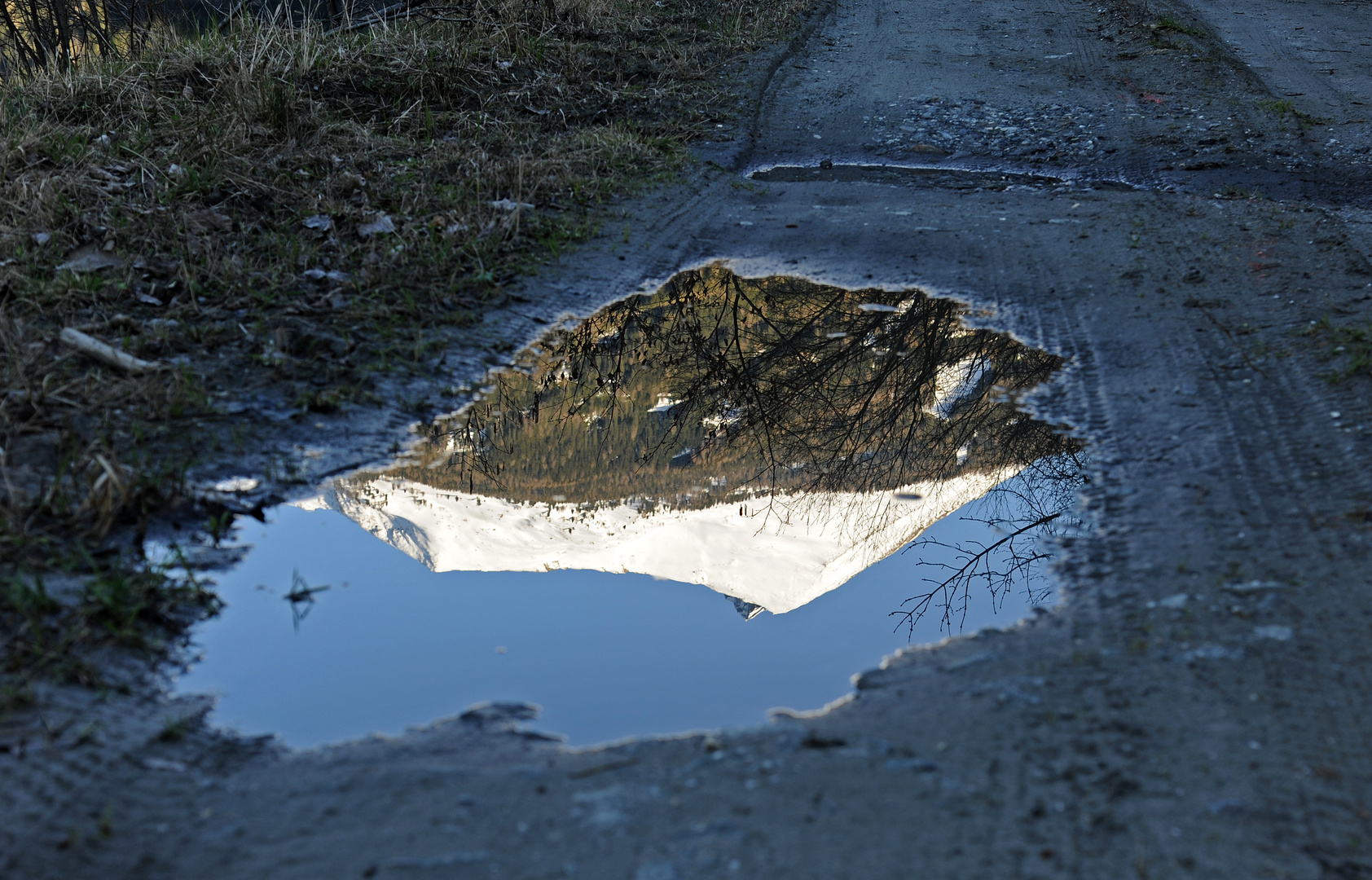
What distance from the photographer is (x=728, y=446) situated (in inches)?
143

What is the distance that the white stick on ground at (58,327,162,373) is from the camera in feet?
11.1

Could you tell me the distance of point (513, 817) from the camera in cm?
186

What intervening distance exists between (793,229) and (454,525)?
2.67 m

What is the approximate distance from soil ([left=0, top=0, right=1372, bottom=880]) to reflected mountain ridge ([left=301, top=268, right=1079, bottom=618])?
26 cm

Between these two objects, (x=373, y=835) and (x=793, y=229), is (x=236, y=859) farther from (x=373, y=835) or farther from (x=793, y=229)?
(x=793, y=229)

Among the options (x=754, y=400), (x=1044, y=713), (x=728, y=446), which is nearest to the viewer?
(x=1044, y=713)

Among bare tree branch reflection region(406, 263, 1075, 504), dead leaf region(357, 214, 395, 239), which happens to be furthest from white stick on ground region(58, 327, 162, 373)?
dead leaf region(357, 214, 395, 239)

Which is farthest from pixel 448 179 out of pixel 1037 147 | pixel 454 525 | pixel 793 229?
pixel 1037 147

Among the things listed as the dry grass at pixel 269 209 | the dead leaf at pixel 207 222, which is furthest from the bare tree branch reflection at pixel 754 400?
the dead leaf at pixel 207 222

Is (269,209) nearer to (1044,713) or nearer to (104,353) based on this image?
(104,353)

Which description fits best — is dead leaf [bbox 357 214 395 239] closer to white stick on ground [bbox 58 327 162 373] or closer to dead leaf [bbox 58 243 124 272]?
dead leaf [bbox 58 243 124 272]

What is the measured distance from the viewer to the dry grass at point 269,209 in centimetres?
312

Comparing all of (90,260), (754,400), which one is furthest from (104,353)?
(754,400)

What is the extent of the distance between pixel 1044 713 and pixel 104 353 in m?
3.28
